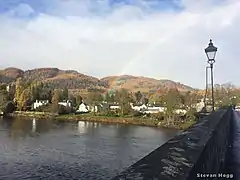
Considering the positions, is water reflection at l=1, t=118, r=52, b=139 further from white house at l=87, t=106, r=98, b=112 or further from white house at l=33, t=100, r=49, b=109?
white house at l=33, t=100, r=49, b=109

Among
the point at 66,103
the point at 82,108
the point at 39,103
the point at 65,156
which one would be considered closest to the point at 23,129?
the point at 65,156

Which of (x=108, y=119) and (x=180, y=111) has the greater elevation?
(x=180, y=111)

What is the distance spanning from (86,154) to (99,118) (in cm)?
4179

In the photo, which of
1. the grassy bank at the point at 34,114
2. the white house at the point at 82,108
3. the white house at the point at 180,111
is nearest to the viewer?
the white house at the point at 180,111

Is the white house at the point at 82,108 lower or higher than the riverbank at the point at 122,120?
higher

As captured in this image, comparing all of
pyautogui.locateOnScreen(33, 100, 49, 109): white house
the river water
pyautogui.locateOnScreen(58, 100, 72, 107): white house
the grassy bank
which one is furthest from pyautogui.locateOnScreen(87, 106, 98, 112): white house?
the river water

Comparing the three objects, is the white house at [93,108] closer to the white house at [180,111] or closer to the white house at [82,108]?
the white house at [82,108]

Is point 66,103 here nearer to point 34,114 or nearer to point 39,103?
point 39,103

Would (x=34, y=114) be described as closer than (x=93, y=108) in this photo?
Yes

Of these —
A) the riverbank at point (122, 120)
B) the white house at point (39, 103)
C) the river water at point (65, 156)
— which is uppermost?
the white house at point (39, 103)

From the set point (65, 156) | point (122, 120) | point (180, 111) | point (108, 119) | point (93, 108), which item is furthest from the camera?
point (93, 108)

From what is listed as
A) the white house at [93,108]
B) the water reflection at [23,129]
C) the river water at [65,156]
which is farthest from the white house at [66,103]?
the river water at [65,156]

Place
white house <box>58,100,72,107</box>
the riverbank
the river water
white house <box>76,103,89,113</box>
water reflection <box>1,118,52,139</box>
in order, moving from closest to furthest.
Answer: the river water
water reflection <box>1,118,52,139</box>
the riverbank
white house <box>58,100,72,107</box>
white house <box>76,103,89,113</box>

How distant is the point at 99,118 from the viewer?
237ft
